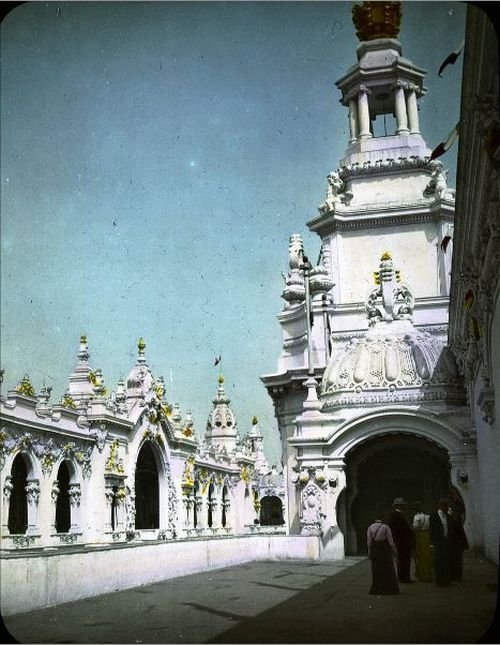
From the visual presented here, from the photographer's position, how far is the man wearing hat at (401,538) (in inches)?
576

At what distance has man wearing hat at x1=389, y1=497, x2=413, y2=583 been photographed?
14.6 metres

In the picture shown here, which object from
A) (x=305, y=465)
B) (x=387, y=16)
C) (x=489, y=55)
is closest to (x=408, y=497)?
(x=305, y=465)

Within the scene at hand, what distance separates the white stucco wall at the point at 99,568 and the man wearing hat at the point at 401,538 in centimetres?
463

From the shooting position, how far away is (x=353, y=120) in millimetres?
35312

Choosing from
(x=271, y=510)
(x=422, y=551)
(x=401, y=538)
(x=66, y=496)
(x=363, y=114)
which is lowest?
(x=422, y=551)

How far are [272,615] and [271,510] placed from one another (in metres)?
59.4

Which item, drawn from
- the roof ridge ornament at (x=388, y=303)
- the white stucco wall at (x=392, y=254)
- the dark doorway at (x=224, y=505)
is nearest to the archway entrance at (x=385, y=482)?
the roof ridge ornament at (x=388, y=303)

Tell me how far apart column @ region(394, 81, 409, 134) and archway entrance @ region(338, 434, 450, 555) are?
15.6 metres

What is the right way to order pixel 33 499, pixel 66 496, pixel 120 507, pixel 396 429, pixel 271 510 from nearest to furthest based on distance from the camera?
pixel 396 429 < pixel 33 499 < pixel 66 496 < pixel 120 507 < pixel 271 510

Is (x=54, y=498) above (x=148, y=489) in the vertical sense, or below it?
below

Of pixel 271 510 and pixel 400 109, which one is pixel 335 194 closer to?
pixel 400 109

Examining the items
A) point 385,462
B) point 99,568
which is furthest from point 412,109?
point 99,568

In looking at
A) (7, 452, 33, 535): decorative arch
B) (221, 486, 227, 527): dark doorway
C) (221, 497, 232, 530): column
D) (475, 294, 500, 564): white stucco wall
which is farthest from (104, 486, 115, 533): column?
(221, 497, 232, 530): column

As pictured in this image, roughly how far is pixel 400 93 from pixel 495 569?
24107 mm
